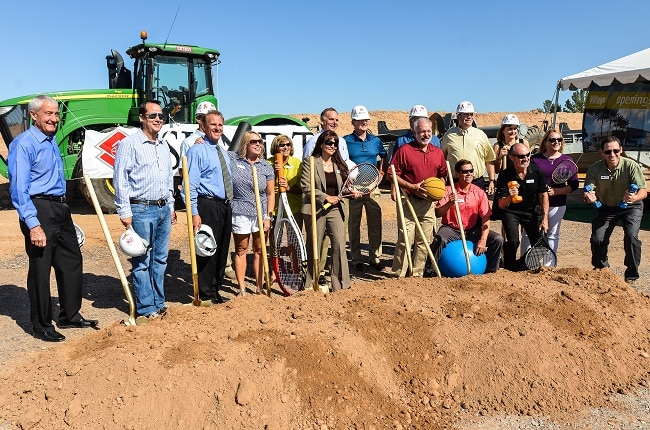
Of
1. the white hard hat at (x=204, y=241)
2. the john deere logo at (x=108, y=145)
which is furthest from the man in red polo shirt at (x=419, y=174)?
the john deere logo at (x=108, y=145)

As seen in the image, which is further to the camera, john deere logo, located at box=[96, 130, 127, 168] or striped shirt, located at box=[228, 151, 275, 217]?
john deere logo, located at box=[96, 130, 127, 168]

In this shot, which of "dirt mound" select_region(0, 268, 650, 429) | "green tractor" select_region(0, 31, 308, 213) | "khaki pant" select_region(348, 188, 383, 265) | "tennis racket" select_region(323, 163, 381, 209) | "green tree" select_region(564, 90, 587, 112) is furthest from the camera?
"green tree" select_region(564, 90, 587, 112)

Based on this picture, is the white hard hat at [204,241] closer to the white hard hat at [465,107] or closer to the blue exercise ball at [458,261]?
the blue exercise ball at [458,261]

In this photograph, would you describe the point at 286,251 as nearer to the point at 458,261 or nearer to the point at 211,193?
the point at 211,193

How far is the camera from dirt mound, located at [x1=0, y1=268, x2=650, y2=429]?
3.67 m

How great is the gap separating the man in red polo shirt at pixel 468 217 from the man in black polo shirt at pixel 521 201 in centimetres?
18

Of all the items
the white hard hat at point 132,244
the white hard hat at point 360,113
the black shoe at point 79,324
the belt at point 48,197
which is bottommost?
the black shoe at point 79,324

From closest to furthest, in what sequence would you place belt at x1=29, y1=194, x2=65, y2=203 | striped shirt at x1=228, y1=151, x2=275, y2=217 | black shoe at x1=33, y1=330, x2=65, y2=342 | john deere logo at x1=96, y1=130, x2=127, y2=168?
belt at x1=29, y1=194, x2=65, y2=203
black shoe at x1=33, y1=330, x2=65, y2=342
striped shirt at x1=228, y1=151, x2=275, y2=217
john deere logo at x1=96, y1=130, x2=127, y2=168

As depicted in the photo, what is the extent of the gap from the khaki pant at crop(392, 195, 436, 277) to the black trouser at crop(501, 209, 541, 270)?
0.82 metres

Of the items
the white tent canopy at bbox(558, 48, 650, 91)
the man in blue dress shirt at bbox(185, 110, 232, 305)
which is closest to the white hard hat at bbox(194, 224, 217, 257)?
the man in blue dress shirt at bbox(185, 110, 232, 305)

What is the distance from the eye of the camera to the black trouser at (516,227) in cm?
660

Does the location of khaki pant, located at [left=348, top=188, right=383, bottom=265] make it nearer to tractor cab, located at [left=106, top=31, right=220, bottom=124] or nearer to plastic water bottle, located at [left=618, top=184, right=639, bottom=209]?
plastic water bottle, located at [left=618, top=184, right=639, bottom=209]

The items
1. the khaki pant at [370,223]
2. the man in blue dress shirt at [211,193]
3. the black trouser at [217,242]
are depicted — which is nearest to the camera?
the man in blue dress shirt at [211,193]

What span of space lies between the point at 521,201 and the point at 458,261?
39.9 inches
